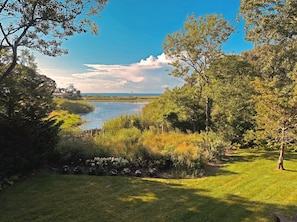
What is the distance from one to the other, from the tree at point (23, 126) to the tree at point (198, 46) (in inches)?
334

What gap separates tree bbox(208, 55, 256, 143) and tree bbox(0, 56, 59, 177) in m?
8.29

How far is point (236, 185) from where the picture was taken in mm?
6246

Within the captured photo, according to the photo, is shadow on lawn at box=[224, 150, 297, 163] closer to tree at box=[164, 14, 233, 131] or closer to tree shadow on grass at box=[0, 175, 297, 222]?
tree at box=[164, 14, 233, 131]

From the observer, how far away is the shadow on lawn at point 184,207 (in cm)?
434

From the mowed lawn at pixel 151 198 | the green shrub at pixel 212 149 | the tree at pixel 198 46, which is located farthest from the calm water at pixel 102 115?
the mowed lawn at pixel 151 198

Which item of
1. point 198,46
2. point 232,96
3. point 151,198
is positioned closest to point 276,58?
point 232,96

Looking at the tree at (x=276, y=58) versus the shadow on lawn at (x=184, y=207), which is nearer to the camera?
the shadow on lawn at (x=184, y=207)

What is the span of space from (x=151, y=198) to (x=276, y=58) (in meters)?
8.85

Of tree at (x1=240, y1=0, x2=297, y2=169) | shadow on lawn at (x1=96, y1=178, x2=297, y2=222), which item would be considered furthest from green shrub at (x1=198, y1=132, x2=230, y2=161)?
shadow on lawn at (x1=96, y1=178, x2=297, y2=222)

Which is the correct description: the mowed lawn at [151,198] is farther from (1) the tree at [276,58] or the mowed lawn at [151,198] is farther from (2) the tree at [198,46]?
(2) the tree at [198,46]

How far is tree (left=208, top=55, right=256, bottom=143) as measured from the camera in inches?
450

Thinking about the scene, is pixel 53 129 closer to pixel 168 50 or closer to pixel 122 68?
pixel 168 50

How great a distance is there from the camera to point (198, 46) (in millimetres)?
13172

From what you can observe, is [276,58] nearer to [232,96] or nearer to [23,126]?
[232,96]
